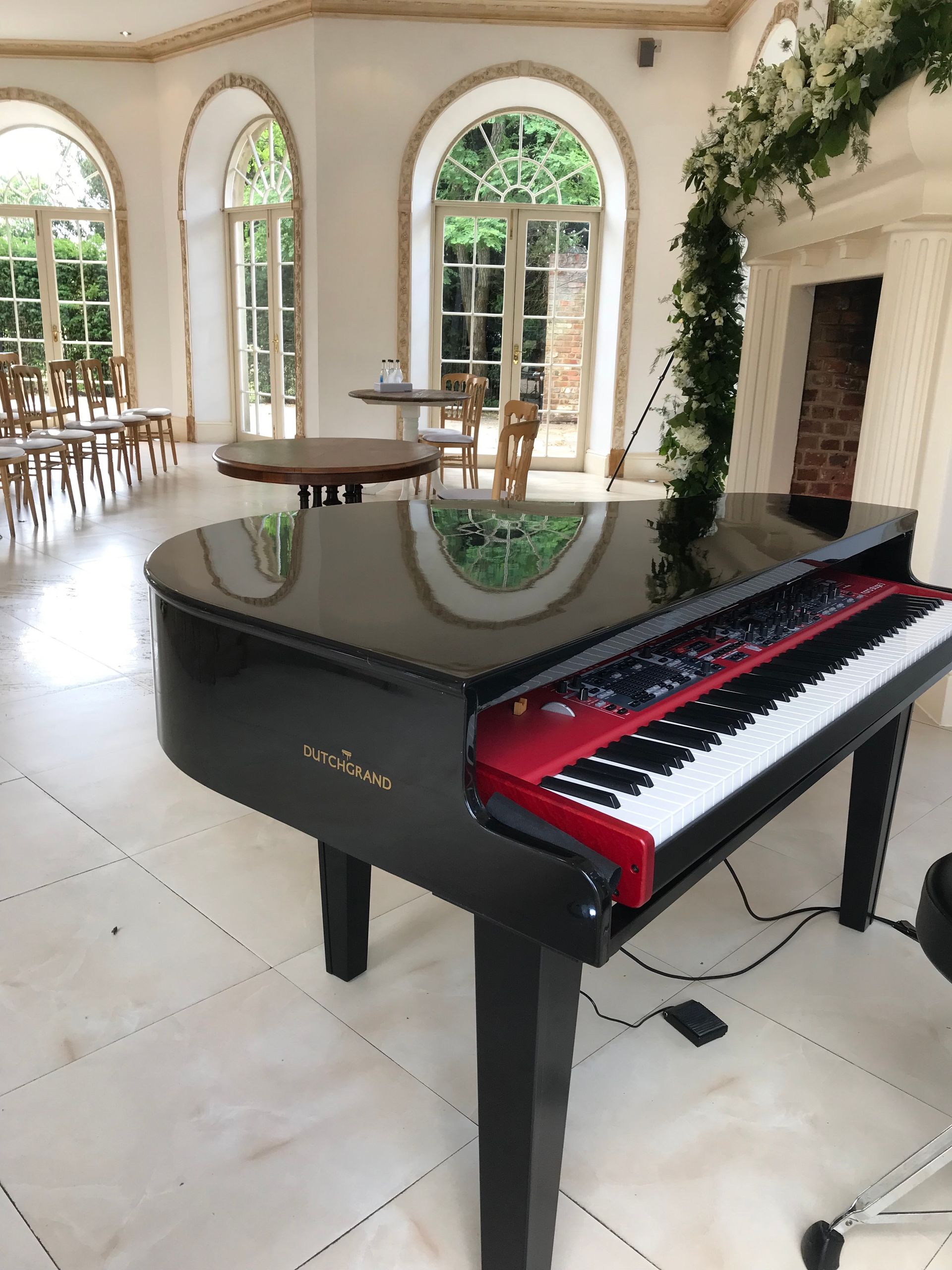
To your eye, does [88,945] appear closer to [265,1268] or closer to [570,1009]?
[265,1268]

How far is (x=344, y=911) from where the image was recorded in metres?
1.92

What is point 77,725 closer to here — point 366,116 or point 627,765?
point 627,765

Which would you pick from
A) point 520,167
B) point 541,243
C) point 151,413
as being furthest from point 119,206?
point 541,243

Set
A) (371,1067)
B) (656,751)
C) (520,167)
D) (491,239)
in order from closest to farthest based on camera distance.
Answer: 1. (656,751)
2. (371,1067)
3. (520,167)
4. (491,239)

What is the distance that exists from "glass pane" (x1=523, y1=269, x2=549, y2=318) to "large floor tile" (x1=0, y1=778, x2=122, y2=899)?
7.42m

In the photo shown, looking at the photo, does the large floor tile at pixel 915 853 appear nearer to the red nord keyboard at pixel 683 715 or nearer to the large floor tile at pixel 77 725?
the red nord keyboard at pixel 683 715

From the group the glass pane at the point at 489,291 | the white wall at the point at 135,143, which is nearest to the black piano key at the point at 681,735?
the glass pane at the point at 489,291

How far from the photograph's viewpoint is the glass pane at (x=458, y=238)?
8.86 m

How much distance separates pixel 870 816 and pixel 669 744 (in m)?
1.11

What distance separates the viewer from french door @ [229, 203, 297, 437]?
30.2ft

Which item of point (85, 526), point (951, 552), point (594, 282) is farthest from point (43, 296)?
point (951, 552)

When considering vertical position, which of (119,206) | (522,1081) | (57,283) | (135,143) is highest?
(135,143)

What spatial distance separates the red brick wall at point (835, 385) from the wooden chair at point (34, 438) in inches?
181

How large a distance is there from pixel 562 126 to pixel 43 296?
17.9 ft
